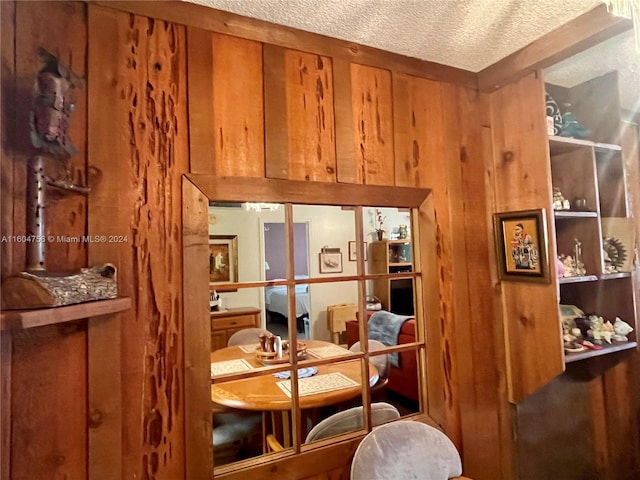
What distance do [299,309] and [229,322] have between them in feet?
0.94

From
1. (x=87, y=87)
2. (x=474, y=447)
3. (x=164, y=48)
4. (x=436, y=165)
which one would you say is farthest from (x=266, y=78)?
(x=474, y=447)

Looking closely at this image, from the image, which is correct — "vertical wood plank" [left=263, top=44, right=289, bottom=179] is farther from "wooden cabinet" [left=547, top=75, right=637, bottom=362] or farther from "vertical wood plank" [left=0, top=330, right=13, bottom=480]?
"wooden cabinet" [left=547, top=75, right=637, bottom=362]

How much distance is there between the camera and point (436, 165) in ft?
5.04

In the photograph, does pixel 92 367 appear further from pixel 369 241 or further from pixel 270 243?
pixel 369 241

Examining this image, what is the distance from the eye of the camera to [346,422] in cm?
141

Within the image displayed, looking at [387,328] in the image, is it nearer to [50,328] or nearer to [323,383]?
[323,383]

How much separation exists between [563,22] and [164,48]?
1.41 meters

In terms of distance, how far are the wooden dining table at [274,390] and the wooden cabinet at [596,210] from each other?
1.05 meters

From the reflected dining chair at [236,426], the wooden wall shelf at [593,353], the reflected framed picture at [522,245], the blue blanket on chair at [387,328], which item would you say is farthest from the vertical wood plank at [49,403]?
the wooden wall shelf at [593,353]

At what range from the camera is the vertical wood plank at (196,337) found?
3.48 ft

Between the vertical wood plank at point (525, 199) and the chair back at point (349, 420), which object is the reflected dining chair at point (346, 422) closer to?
the chair back at point (349, 420)

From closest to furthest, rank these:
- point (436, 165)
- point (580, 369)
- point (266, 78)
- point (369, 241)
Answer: point (266, 78) < point (436, 165) < point (369, 241) < point (580, 369)

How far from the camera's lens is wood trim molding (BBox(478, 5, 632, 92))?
3.93 ft

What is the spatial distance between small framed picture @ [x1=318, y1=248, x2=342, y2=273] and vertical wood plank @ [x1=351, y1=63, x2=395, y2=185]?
0.39 metres
